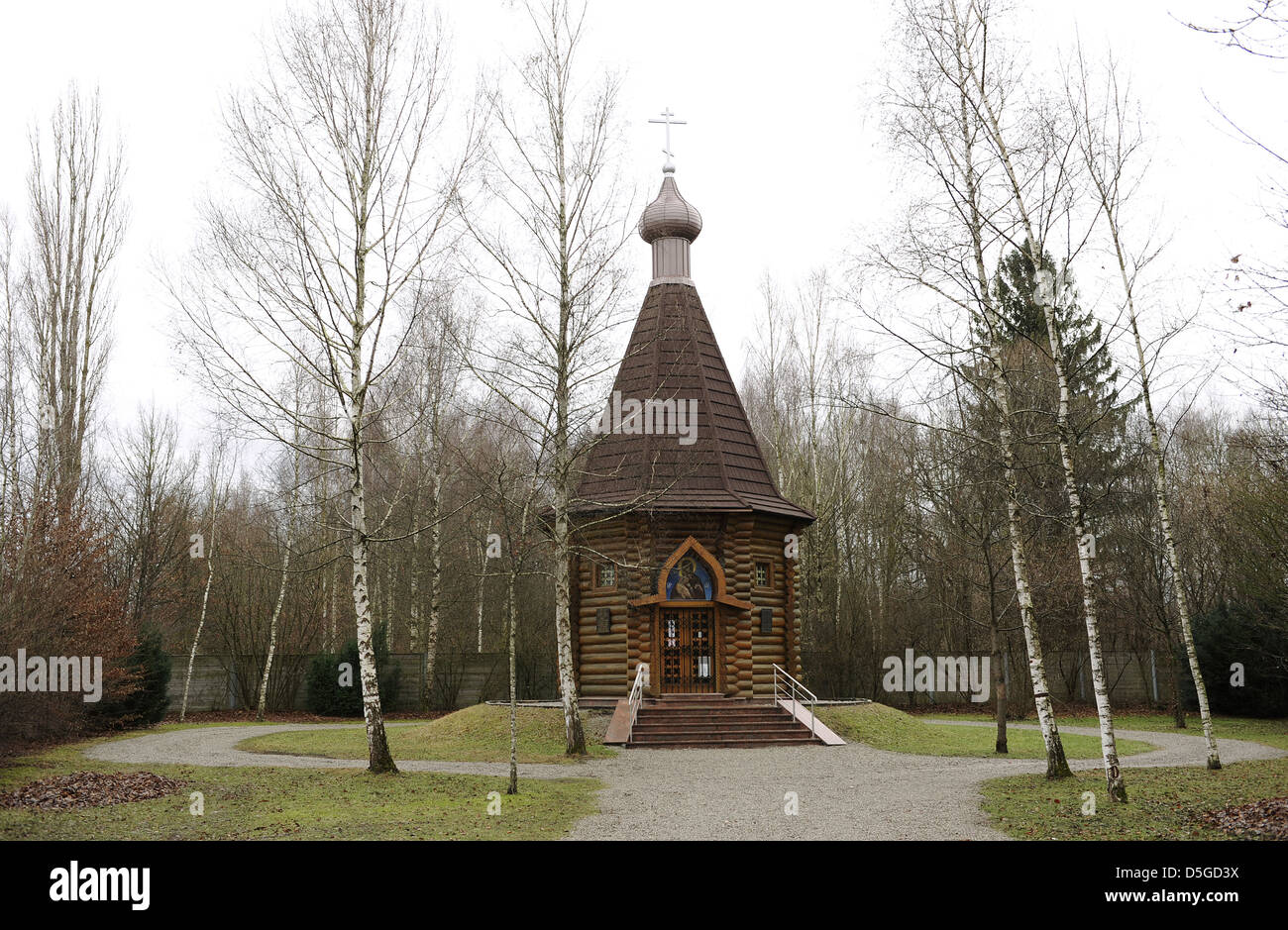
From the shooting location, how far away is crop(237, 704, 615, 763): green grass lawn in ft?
60.4

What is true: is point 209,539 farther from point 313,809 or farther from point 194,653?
point 313,809

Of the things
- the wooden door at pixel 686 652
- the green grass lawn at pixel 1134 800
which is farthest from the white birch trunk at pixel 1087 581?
the wooden door at pixel 686 652

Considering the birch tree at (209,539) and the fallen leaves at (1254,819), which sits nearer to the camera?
the fallen leaves at (1254,819)

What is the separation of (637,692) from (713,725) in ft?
6.33

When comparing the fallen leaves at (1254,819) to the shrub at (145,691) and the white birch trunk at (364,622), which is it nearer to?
the white birch trunk at (364,622)

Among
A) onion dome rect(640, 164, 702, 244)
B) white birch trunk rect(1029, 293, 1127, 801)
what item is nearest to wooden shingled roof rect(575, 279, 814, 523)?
onion dome rect(640, 164, 702, 244)

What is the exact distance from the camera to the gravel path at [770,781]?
1002 centimetres

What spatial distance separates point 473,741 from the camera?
1967 cm

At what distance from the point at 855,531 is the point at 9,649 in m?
31.3

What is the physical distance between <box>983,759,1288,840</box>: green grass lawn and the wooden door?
9.37 metres

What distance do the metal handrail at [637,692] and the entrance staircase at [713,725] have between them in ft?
0.36

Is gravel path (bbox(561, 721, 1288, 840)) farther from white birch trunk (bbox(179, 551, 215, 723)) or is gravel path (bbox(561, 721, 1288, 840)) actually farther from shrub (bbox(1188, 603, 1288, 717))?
white birch trunk (bbox(179, 551, 215, 723))

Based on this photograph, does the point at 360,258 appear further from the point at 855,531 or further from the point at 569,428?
the point at 855,531

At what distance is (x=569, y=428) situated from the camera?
58.5ft
